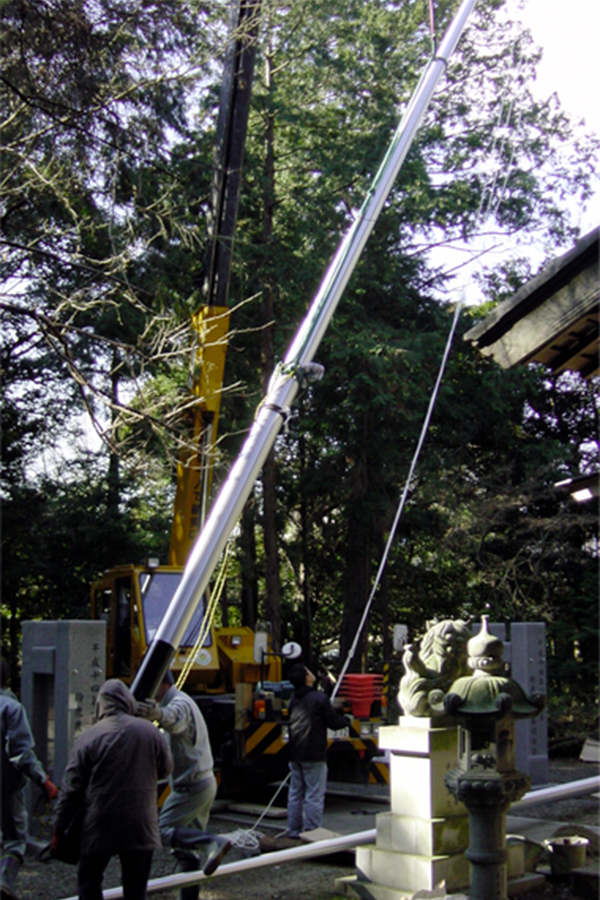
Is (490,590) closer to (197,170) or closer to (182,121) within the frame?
(197,170)

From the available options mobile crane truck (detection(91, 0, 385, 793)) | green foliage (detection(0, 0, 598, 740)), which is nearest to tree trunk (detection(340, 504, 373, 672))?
green foliage (detection(0, 0, 598, 740))

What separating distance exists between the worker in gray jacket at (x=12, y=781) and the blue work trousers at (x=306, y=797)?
123 inches

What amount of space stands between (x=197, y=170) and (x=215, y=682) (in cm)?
1064

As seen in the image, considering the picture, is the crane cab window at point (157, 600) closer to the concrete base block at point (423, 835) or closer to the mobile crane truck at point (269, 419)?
the concrete base block at point (423, 835)

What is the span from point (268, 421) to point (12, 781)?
3174mm

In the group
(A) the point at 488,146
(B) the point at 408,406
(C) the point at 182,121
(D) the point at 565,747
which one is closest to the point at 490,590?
(B) the point at 408,406

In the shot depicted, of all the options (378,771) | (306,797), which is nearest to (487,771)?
(306,797)

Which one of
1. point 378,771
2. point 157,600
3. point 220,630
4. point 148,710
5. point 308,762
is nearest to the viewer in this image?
point 148,710

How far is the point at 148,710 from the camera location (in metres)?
5.82

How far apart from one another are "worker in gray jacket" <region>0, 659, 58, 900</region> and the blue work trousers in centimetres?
312

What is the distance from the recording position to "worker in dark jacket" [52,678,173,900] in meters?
5.25

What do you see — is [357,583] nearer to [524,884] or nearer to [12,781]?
[524,884]

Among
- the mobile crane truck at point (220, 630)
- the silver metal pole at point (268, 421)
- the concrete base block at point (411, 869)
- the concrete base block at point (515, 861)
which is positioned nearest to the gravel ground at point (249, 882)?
the concrete base block at point (515, 861)

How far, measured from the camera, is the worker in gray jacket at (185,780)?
6523mm
